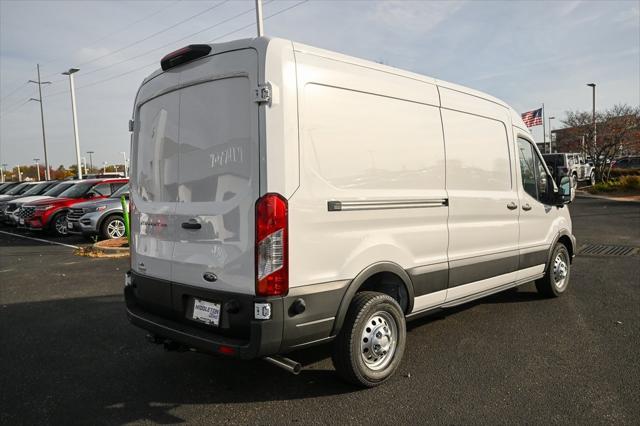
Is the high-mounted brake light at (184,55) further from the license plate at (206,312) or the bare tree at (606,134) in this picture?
the bare tree at (606,134)

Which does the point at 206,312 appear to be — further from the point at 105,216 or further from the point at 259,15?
the point at 259,15

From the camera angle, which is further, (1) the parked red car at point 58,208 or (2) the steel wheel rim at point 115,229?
(1) the parked red car at point 58,208

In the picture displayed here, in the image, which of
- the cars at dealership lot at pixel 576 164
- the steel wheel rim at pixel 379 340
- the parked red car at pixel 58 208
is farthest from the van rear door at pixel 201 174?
the cars at dealership lot at pixel 576 164

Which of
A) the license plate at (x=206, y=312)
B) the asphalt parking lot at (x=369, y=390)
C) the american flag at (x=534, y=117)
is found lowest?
the asphalt parking lot at (x=369, y=390)

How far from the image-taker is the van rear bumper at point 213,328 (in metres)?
2.97

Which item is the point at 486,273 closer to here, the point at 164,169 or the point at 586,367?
the point at 586,367

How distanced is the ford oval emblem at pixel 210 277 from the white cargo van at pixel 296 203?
0.01 metres

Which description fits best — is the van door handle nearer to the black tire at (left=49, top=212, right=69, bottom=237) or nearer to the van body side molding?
the van body side molding

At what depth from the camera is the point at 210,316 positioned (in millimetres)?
3232

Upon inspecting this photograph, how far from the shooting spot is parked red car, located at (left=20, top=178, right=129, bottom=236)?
13.8 metres

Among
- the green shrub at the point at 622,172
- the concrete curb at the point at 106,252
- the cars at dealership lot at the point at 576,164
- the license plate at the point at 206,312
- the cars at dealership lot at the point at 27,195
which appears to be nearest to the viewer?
the license plate at the point at 206,312

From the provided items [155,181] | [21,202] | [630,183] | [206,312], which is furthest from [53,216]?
[630,183]

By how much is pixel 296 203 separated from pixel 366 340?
4.03ft

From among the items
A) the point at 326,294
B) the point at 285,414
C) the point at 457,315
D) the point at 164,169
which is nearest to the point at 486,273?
the point at 457,315
